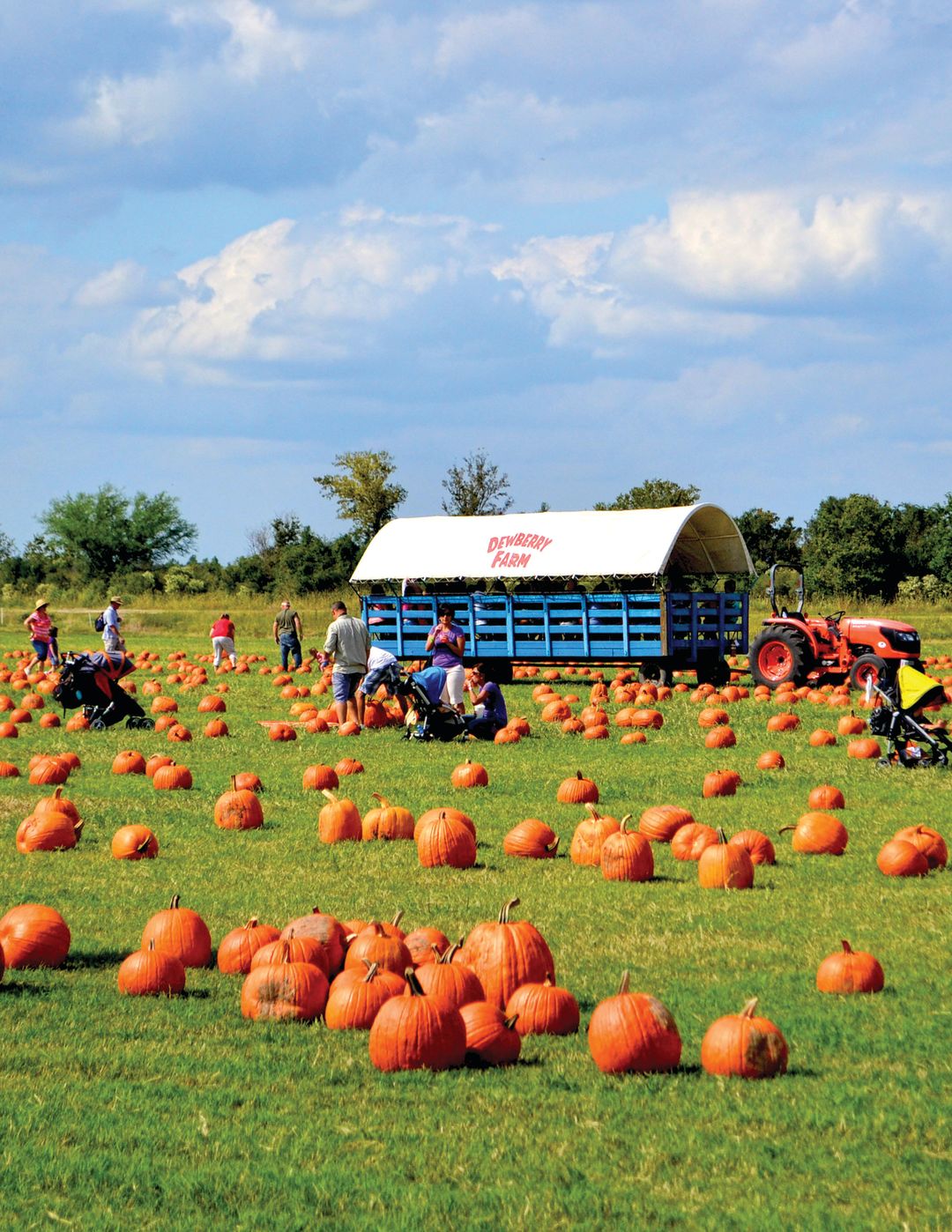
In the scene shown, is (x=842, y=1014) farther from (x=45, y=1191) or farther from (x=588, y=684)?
(x=588, y=684)

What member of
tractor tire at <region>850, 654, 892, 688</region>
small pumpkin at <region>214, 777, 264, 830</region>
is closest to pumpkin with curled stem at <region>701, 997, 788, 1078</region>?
small pumpkin at <region>214, 777, 264, 830</region>

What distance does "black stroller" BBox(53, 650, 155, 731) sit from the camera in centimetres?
2170

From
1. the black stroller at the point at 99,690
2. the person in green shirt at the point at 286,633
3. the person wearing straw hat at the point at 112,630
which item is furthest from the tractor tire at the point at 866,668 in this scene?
the person wearing straw hat at the point at 112,630

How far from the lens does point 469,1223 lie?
4754mm

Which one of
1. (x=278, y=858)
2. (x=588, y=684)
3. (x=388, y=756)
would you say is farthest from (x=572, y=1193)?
(x=588, y=684)

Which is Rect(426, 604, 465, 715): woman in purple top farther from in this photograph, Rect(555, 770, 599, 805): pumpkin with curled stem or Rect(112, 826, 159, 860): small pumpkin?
Rect(112, 826, 159, 860): small pumpkin

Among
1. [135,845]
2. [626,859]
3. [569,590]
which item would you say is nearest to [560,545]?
[569,590]

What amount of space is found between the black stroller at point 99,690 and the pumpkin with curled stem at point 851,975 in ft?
52.1

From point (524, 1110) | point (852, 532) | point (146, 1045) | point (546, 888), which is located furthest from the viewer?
point (852, 532)

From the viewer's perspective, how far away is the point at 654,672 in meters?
30.3

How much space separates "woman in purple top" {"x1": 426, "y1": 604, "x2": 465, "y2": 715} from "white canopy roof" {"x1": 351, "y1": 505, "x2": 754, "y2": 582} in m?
8.33

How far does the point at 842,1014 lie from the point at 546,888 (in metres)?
3.36

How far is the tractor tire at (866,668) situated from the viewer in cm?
2528

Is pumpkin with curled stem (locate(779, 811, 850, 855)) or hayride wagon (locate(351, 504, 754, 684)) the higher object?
hayride wagon (locate(351, 504, 754, 684))
